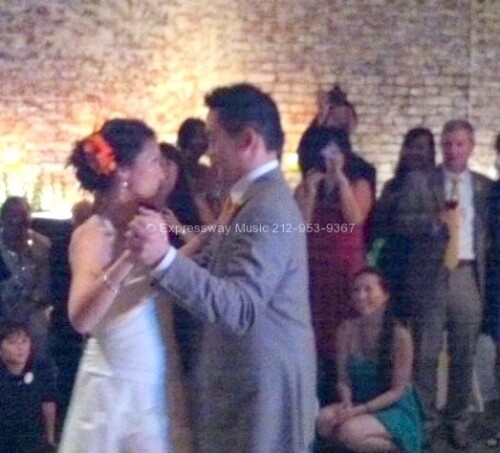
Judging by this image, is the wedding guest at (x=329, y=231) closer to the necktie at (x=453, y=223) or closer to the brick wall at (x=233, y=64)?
the necktie at (x=453, y=223)

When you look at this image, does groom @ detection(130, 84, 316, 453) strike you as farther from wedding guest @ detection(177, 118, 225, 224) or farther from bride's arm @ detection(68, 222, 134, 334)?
wedding guest @ detection(177, 118, 225, 224)

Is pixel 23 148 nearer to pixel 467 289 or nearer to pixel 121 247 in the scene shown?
pixel 467 289

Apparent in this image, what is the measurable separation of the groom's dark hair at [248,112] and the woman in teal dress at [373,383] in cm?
216

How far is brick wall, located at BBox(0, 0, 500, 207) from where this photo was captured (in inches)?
308

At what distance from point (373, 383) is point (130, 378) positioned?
7.05ft

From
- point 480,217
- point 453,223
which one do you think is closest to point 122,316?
point 453,223

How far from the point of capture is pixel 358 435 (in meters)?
4.56

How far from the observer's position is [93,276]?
8.66 ft

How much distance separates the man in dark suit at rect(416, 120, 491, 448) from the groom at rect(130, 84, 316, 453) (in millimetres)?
2501

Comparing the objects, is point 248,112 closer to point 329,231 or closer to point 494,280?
point 329,231

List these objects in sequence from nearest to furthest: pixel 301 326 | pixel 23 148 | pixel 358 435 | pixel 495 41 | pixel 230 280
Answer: pixel 230 280
pixel 301 326
pixel 358 435
pixel 23 148
pixel 495 41

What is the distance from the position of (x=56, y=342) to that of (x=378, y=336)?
1.42m

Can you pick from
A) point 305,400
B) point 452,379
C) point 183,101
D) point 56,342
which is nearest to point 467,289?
point 452,379

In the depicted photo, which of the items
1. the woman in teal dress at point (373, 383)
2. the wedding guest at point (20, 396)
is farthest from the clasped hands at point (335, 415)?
the wedding guest at point (20, 396)
